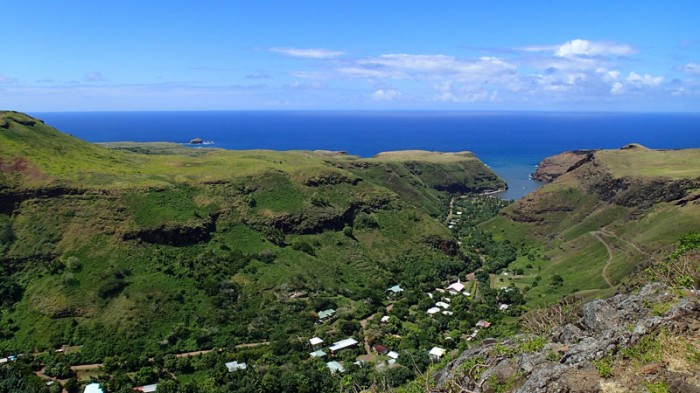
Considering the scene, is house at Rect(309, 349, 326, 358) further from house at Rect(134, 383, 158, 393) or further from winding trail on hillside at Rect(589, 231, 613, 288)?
winding trail on hillside at Rect(589, 231, 613, 288)

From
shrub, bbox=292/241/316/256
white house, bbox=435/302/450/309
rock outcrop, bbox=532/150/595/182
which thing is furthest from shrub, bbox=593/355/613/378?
rock outcrop, bbox=532/150/595/182

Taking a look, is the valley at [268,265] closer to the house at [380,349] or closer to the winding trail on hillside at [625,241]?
the house at [380,349]

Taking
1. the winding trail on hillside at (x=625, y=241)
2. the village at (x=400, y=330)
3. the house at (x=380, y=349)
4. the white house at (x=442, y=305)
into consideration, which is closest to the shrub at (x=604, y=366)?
the village at (x=400, y=330)

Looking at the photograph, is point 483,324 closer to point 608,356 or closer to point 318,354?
point 318,354

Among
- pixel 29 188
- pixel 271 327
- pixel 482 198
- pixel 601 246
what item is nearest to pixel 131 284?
pixel 271 327

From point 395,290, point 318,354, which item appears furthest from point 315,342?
point 395,290

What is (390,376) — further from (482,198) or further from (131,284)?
(482,198)

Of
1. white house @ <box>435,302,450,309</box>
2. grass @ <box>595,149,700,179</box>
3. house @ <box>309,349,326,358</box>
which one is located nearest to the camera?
house @ <box>309,349,326,358</box>
